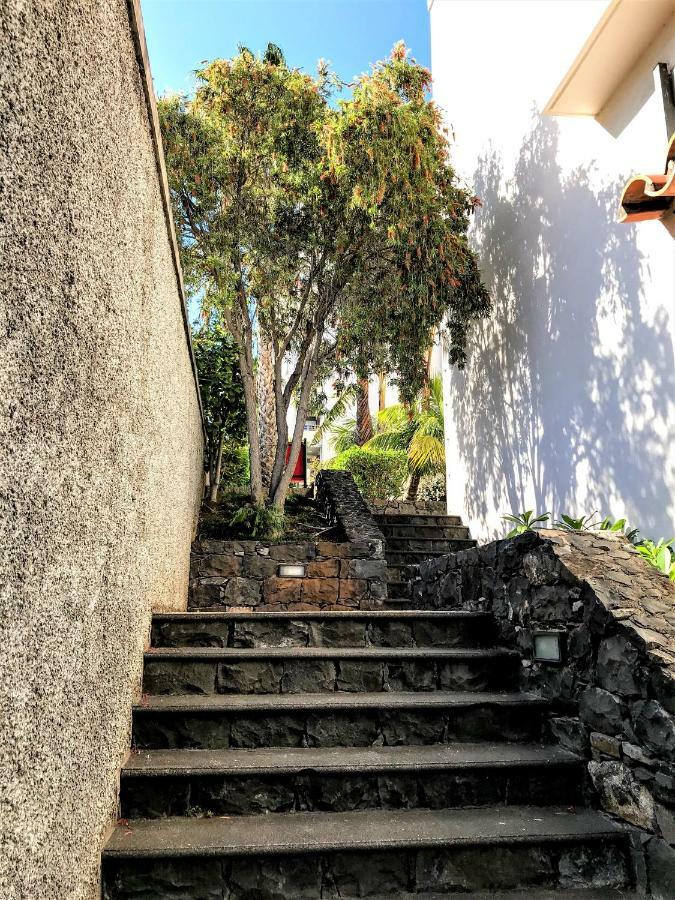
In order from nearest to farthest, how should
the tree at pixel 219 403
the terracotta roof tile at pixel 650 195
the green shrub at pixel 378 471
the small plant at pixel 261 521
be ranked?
the terracotta roof tile at pixel 650 195 → the small plant at pixel 261 521 → the tree at pixel 219 403 → the green shrub at pixel 378 471

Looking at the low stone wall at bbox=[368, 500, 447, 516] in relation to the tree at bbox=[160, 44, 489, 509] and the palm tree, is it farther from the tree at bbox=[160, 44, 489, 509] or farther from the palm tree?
the tree at bbox=[160, 44, 489, 509]

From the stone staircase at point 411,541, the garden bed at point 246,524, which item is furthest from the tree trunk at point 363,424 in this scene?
the garden bed at point 246,524

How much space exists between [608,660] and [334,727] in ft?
3.58

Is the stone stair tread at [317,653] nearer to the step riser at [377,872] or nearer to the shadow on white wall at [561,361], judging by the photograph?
the step riser at [377,872]

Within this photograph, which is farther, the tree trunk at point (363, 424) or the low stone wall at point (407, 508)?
the tree trunk at point (363, 424)

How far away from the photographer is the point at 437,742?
2588 mm

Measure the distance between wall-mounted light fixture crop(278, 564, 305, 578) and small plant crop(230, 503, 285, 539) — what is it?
524mm

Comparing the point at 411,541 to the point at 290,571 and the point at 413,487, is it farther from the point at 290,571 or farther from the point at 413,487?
the point at 413,487

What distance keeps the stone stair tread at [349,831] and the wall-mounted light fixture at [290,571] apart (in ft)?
12.4

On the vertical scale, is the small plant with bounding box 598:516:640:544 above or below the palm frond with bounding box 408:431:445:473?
below

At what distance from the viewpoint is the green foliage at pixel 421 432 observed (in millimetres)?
10172

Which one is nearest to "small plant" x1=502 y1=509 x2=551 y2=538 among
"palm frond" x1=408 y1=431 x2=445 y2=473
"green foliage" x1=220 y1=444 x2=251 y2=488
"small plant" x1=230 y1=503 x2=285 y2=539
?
"small plant" x1=230 y1=503 x2=285 y2=539

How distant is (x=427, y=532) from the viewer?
762 cm

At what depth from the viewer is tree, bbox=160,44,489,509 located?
606 centimetres
